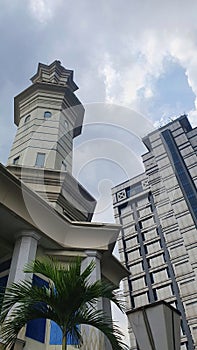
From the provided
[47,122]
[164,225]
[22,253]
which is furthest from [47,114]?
[164,225]

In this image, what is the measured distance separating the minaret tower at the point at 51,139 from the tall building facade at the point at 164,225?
27493mm

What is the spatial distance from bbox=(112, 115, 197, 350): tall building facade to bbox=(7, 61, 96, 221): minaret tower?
27.5m

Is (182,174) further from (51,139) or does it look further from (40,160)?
(40,160)

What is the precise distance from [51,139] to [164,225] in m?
33.9

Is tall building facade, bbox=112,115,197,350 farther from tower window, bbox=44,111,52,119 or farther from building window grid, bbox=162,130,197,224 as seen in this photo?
tower window, bbox=44,111,52,119

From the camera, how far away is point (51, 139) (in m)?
17.9

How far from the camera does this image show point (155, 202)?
52469 mm

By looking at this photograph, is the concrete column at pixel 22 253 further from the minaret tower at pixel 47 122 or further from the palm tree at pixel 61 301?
the minaret tower at pixel 47 122

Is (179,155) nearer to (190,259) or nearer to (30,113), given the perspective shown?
(190,259)

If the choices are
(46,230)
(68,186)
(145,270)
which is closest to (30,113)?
(68,186)

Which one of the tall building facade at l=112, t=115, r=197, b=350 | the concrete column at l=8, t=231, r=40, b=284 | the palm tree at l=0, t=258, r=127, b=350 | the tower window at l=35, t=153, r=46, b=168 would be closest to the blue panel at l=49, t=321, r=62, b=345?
the concrete column at l=8, t=231, r=40, b=284

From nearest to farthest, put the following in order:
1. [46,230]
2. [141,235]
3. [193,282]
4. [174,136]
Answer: [46,230] → [193,282] → [141,235] → [174,136]

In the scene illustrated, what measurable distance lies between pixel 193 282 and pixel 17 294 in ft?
124

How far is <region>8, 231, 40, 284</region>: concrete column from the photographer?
398 inches
